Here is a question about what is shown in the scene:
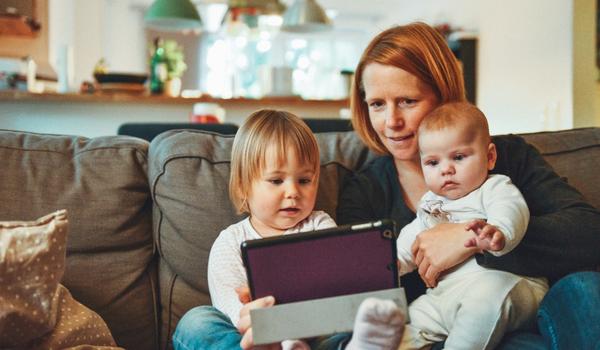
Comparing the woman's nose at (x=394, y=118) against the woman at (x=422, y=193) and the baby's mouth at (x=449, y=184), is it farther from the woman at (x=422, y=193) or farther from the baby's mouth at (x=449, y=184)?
the baby's mouth at (x=449, y=184)

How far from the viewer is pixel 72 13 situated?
270 inches

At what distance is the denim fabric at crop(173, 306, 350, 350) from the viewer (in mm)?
1132

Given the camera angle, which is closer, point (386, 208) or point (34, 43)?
point (386, 208)

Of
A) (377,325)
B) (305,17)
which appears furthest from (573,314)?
(305,17)

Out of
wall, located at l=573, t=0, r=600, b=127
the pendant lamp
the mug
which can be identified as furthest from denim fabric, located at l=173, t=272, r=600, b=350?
the pendant lamp

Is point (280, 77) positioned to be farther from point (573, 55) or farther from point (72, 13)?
point (72, 13)

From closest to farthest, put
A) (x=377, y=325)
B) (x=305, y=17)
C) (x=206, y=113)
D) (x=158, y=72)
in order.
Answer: (x=377, y=325), (x=206, y=113), (x=158, y=72), (x=305, y=17)

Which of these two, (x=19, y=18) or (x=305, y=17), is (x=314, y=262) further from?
(x=19, y=18)

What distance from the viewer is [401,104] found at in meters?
1.49

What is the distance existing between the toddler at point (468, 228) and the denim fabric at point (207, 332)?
0.36 meters

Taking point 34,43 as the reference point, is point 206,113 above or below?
below

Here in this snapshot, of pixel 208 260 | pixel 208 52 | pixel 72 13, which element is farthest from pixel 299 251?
pixel 208 52

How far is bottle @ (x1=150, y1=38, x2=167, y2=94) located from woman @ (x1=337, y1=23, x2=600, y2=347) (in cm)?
295

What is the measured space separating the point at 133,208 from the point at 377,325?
0.84 m
